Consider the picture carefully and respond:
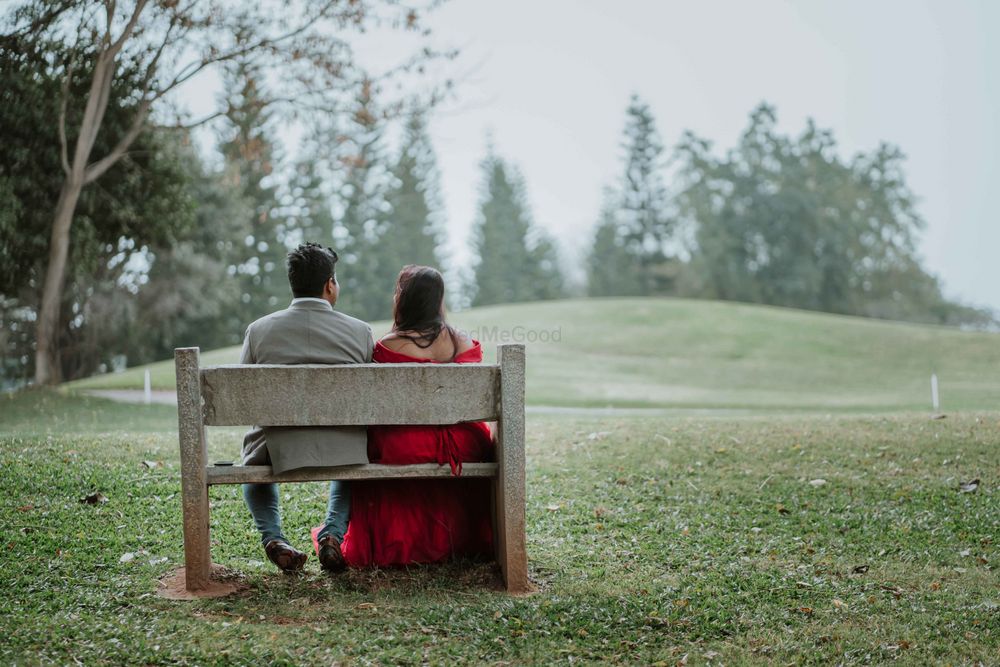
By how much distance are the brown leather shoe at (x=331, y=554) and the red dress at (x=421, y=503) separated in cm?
17

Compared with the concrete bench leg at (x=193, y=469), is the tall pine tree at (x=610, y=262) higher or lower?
higher

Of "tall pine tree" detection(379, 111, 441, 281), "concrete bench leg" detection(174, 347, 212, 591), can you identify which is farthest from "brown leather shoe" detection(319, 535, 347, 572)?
"tall pine tree" detection(379, 111, 441, 281)

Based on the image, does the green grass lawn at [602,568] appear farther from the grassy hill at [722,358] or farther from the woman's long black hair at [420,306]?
the grassy hill at [722,358]

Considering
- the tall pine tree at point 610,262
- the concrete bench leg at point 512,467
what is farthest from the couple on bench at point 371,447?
the tall pine tree at point 610,262

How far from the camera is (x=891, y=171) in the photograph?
63406 mm

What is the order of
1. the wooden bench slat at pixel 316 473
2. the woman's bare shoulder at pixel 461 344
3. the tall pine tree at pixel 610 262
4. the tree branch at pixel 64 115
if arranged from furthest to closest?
the tall pine tree at pixel 610 262, the tree branch at pixel 64 115, the woman's bare shoulder at pixel 461 344, the wooden bench slat at pixel 316 473

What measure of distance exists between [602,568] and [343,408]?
1.98 meters

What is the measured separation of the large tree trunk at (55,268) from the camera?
1811 cm

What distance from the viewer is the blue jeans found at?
5.25m

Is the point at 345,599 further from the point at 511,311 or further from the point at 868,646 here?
the point at 511,311

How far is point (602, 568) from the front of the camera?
5641mm

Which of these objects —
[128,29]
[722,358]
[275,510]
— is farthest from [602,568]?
[722,358]

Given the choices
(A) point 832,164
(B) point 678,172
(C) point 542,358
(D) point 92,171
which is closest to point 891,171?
(A) point 832,164

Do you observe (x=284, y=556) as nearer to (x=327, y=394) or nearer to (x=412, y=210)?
(x=327, y=394)
